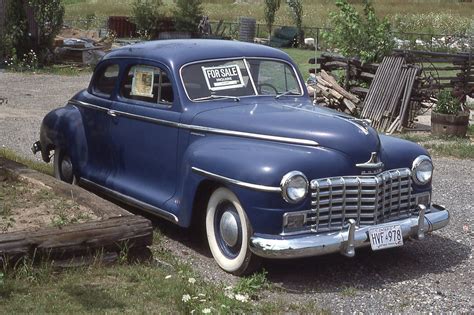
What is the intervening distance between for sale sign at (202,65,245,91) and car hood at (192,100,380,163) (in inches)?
10.7

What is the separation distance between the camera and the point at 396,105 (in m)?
14.2

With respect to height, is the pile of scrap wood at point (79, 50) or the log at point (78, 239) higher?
the log at point (78, 239)

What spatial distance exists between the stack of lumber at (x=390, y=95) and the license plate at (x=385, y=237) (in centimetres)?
829

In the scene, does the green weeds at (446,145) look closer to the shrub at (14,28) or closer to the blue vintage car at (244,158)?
the blue vintage car at (244,158)

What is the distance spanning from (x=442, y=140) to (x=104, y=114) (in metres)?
7.33

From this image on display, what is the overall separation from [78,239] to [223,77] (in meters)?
2.10

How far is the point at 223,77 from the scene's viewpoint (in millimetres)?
6754

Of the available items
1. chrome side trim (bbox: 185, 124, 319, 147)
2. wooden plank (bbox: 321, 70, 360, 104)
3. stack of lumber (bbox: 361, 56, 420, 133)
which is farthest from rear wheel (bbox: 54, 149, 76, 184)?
wooden plank (bbox: 321, 70, 360, 104)

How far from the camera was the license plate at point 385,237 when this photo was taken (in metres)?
5.65

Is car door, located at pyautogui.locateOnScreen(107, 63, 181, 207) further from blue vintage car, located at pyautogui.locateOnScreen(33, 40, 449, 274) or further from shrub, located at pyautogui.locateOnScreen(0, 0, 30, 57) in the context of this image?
shrub, located at pyautogui.locateOnScreen(0, 0, 30, 57)

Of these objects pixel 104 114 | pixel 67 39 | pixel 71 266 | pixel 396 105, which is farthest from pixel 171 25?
pixel 71 266

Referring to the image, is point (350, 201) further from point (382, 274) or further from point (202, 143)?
point (202, 143)

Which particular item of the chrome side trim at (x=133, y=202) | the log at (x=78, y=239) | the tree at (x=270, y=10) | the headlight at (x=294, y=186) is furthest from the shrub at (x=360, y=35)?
the tree at (x=270, y=10)

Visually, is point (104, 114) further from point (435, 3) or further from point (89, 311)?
point (435, 3)
